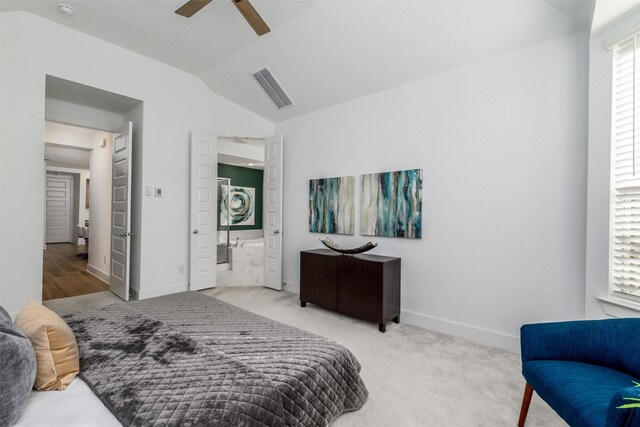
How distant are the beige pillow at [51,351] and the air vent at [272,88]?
3.50 m

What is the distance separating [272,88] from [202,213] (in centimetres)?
206

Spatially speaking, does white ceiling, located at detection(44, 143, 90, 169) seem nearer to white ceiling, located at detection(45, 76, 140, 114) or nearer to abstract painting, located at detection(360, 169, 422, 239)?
white ceiling, located at detection(45, 76, 140, 114)

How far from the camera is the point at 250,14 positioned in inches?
97.3

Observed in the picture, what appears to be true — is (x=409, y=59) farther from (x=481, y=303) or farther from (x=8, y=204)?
(x=8, y=204)

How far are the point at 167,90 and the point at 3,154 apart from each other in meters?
1.95

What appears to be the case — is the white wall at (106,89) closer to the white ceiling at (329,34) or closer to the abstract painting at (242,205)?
the white ceiling at (329,34)

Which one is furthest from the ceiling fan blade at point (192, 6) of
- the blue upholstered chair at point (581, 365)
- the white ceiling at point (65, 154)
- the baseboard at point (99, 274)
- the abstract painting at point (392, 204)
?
the white ceiling at point (65, 154)

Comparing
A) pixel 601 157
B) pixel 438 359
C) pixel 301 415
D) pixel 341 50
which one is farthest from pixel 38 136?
pixel 601 157

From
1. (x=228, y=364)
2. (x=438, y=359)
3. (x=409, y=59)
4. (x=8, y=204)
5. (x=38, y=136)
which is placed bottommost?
(x=438, y=359)

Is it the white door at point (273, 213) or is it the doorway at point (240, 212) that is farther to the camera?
the doorway at point (240, 212)

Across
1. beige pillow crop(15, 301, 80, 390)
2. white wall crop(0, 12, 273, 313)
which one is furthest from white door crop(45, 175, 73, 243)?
beige pillow crop(15, 301, 80, 390)

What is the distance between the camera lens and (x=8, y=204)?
119 inches

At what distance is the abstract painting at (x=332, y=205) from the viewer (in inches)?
157

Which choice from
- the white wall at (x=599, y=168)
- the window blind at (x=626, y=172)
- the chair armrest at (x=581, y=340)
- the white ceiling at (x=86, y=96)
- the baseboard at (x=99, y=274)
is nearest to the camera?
the chair armrest at (x=581, y=340)
